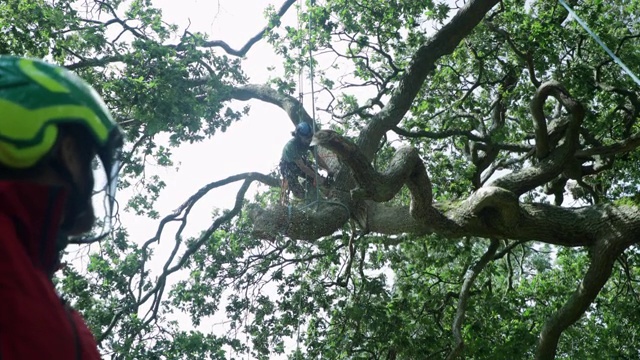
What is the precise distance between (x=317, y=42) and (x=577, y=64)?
318 cm

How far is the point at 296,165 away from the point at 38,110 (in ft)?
20.4

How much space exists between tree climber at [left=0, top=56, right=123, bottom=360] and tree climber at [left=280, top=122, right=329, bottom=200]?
6.02m

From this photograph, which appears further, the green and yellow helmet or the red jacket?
the green and yellow helmet

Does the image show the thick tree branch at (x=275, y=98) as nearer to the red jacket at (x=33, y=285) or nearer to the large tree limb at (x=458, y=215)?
the large tree limb at (x=458, y=215)

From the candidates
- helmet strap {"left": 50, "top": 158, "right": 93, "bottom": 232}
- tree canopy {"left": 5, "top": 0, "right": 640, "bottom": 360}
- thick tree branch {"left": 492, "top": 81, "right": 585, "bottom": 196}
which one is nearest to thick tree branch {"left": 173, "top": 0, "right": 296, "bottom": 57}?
tree canopy {"left": 5, "top": 0, "right": 640, "bottom": 360}

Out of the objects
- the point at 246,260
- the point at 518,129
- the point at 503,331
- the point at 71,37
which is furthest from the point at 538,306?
the point at 71,37

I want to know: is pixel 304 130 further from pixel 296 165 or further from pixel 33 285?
pixel 33 285

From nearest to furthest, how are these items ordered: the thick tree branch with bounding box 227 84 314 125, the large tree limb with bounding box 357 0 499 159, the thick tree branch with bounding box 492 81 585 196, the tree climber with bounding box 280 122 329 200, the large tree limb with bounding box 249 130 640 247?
the large tree limb with bounding box 249 130 640 247, the tree climber with bounding box 280 122 329 200, the thick tree branch with bounding box 492 81 585 196, the large tree limb with bounding box 357 0 499 159, the thick tree branch with bounding box 227 84 314 125

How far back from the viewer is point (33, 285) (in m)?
0.89

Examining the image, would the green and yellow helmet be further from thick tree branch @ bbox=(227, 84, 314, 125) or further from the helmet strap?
thick tree branch @ bbox=(227, 84, 314, 125)

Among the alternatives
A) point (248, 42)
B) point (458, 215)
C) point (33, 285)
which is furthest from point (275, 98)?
point (33, 285)

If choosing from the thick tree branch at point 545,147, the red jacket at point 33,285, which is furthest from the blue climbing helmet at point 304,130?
the red jacket at point 33,285

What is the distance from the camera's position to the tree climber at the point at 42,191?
2.84 feet

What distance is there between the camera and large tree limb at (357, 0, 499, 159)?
776cm
